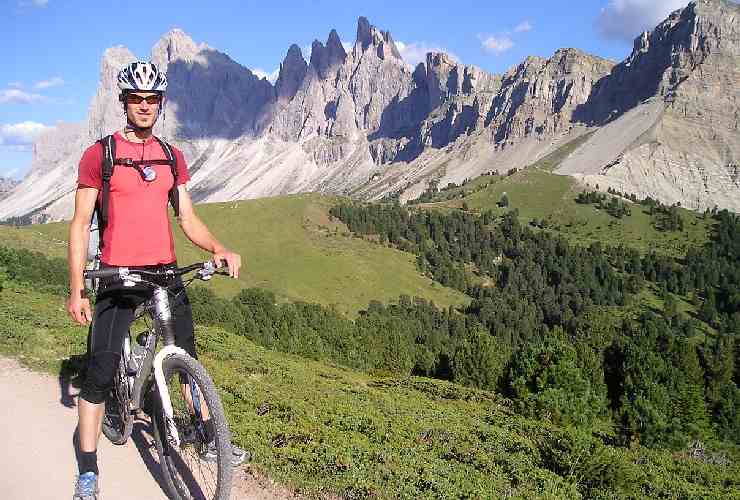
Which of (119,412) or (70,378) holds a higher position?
(119,412)

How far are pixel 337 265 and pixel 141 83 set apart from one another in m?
150

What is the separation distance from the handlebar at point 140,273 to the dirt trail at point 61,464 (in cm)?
312

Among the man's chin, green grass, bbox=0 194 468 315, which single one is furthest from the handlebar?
green grass, bbox=0 194 468 315

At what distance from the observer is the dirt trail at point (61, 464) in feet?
23.7

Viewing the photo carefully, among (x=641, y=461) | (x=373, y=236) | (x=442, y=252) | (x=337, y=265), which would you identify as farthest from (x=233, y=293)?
(x=641, y=461)

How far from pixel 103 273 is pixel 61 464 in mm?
3782

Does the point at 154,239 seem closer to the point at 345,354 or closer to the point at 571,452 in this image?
the point at 571,452

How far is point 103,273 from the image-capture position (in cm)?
607

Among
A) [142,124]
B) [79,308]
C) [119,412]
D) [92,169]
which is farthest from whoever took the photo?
[119,412]

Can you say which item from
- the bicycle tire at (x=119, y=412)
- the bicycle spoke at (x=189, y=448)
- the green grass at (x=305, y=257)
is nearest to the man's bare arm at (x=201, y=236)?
the bicycle spoke at (x=189, y=448)

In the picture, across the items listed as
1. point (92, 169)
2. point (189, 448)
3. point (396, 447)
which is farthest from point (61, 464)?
point (396, 447)

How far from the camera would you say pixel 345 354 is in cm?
7869

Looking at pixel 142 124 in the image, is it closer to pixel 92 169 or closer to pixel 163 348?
pixel 92 169

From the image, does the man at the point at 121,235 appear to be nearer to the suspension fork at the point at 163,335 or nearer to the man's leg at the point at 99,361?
the man's leg at the point at 99,361
